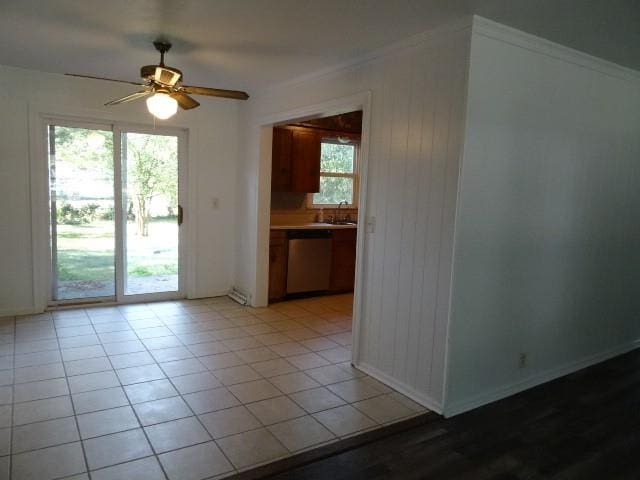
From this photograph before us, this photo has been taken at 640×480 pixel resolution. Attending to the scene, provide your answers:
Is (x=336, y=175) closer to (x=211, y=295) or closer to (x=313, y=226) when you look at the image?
(x=313, y=226)

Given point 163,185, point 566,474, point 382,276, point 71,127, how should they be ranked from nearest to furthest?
1. point 566,474
2. point 382,276
3. point 71,127
4. point 163,185

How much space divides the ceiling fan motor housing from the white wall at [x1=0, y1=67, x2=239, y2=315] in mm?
1999

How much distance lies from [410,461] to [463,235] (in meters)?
1.28

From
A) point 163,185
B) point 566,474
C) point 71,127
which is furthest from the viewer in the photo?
point 163,185

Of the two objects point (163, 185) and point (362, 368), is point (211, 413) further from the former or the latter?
point (163, 185)

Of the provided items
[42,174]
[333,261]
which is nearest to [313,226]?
[333,261]

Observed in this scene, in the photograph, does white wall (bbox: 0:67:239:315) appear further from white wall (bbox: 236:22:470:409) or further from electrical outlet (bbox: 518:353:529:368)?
electrical outlet (bbox: 518:353:529:368)

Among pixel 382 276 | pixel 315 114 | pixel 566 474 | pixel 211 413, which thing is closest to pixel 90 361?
pixel 211 413

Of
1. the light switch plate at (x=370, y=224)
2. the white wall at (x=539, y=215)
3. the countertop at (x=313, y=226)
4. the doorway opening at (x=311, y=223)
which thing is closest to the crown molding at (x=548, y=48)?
the white wall at (x=539, y=215)

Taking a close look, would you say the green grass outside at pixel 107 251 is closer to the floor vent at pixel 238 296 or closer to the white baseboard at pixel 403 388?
the floor vent at pixel 238 296

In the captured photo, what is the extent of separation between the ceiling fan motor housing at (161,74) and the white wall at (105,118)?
1999 millimetres

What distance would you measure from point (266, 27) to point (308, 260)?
10.3 ft

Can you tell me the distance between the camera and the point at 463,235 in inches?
106

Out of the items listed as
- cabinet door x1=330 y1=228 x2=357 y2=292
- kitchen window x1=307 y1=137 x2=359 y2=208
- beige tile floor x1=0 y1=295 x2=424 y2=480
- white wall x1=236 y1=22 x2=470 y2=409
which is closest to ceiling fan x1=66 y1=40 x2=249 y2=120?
white wall x1=236 y1=22 x2=470 y2=409
